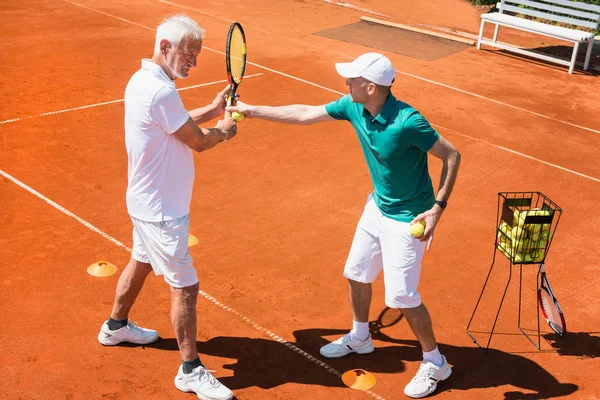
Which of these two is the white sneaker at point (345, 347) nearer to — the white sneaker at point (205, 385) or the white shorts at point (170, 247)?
the white sneaker at point (205, 385)

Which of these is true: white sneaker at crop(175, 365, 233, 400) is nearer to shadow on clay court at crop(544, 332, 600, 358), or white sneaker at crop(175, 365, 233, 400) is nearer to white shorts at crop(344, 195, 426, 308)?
white shorts at crop(344, 195, 426, 308)

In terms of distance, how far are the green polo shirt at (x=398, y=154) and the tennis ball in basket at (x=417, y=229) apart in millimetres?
163

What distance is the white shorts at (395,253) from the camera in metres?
5.57

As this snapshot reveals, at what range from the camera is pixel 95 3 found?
18516 millimetres

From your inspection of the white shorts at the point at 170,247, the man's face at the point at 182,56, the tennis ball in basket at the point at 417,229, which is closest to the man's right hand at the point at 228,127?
the man's face at the point at 182,56

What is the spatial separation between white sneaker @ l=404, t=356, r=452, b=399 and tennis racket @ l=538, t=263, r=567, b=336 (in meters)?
1.35

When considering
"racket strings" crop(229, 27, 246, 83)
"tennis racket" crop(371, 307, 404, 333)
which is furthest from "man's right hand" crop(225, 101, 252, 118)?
"tennis racket" crop(371, 307, 404, 333)

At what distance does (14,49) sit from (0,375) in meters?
10.0

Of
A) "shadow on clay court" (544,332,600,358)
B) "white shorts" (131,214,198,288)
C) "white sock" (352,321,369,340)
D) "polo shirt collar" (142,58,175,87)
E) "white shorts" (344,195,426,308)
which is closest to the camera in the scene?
"polo shirt collar" (142,58,175,87)

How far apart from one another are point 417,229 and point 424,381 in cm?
124

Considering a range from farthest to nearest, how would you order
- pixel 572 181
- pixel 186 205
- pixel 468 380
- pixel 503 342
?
pixel 572 181
pixel 503 342
pixel 468 380
pixel 186 205

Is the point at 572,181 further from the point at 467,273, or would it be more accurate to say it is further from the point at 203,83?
the point at 203,83

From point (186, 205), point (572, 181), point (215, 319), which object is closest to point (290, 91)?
point (572, 181)

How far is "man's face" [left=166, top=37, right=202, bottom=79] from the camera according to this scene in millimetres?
5191
